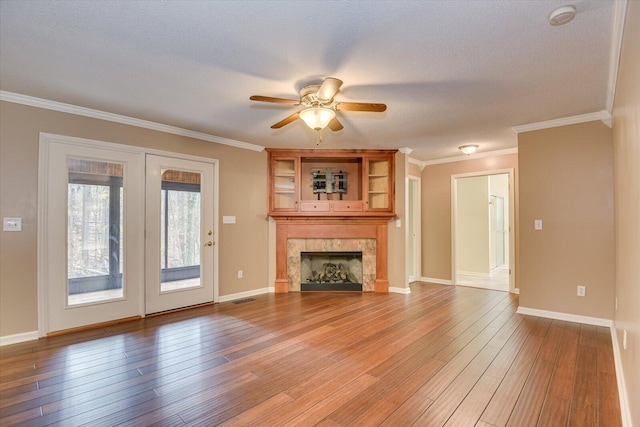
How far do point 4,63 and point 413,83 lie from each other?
3.31 m

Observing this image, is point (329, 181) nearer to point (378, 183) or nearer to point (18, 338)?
point (378, 183)

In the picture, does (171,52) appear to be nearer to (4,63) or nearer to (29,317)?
(4,63)

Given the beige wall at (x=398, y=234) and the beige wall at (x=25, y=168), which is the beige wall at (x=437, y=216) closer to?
the beige wall at (x=398, y=234)

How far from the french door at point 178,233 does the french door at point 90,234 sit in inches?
5.8

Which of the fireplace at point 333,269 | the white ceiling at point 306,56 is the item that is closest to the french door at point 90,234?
the white ceiling at point 306,56

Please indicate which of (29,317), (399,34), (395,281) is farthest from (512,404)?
(29,317)

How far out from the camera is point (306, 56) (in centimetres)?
231

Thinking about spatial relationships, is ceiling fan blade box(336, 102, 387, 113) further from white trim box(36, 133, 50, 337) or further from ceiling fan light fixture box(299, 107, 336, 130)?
white trim box(36, 133, 50, 337)

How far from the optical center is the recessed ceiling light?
5.86 feet

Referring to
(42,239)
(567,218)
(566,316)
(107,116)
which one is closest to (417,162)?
(567,218)

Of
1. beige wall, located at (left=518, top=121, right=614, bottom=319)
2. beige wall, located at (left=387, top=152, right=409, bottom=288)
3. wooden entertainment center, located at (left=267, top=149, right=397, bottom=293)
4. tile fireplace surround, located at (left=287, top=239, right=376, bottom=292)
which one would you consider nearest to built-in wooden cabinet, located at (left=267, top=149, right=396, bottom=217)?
wooden entertainment center, located at (left=267, top=149, right=397, bottom=293)

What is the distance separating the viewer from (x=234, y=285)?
4832mm

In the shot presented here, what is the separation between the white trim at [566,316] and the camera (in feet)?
11.5

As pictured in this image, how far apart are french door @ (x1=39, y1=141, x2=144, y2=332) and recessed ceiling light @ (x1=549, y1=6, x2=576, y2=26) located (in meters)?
4.17
